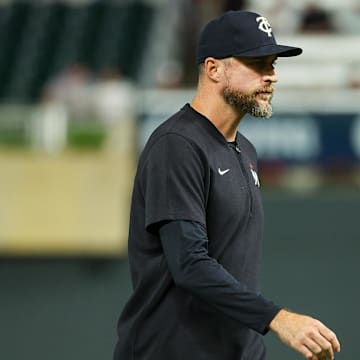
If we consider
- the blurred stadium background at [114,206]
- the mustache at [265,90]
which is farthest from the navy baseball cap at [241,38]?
the blurred stadium background at [114,206]

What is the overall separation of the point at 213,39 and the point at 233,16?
0.10 m

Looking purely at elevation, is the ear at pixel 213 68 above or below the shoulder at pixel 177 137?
above

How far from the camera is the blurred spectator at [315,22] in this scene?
9469 millimetres

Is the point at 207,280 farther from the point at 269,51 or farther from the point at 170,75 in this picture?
the point at 170,75

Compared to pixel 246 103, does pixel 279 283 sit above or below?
below

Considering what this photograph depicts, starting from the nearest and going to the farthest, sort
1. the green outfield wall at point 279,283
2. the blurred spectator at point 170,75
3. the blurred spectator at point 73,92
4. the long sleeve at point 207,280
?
the long sleeve at point 207,280, the green outfield wall at point 279,283, the blurred spectator at point 73,92, the blurred spectator at point 170,75

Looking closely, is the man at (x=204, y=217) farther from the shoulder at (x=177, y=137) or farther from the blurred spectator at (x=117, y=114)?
the blurred spectator at (x=117, y=114)

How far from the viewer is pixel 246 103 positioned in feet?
12.4

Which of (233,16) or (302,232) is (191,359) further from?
(302,232)

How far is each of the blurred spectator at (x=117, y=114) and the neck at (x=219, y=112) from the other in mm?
4519

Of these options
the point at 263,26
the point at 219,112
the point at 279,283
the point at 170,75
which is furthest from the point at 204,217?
→ the point at 170,75

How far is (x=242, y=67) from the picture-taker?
3762mm

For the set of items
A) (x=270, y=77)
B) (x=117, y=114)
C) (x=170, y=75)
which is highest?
(x=270, y=77)

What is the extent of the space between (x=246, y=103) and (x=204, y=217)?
404 millimetres
